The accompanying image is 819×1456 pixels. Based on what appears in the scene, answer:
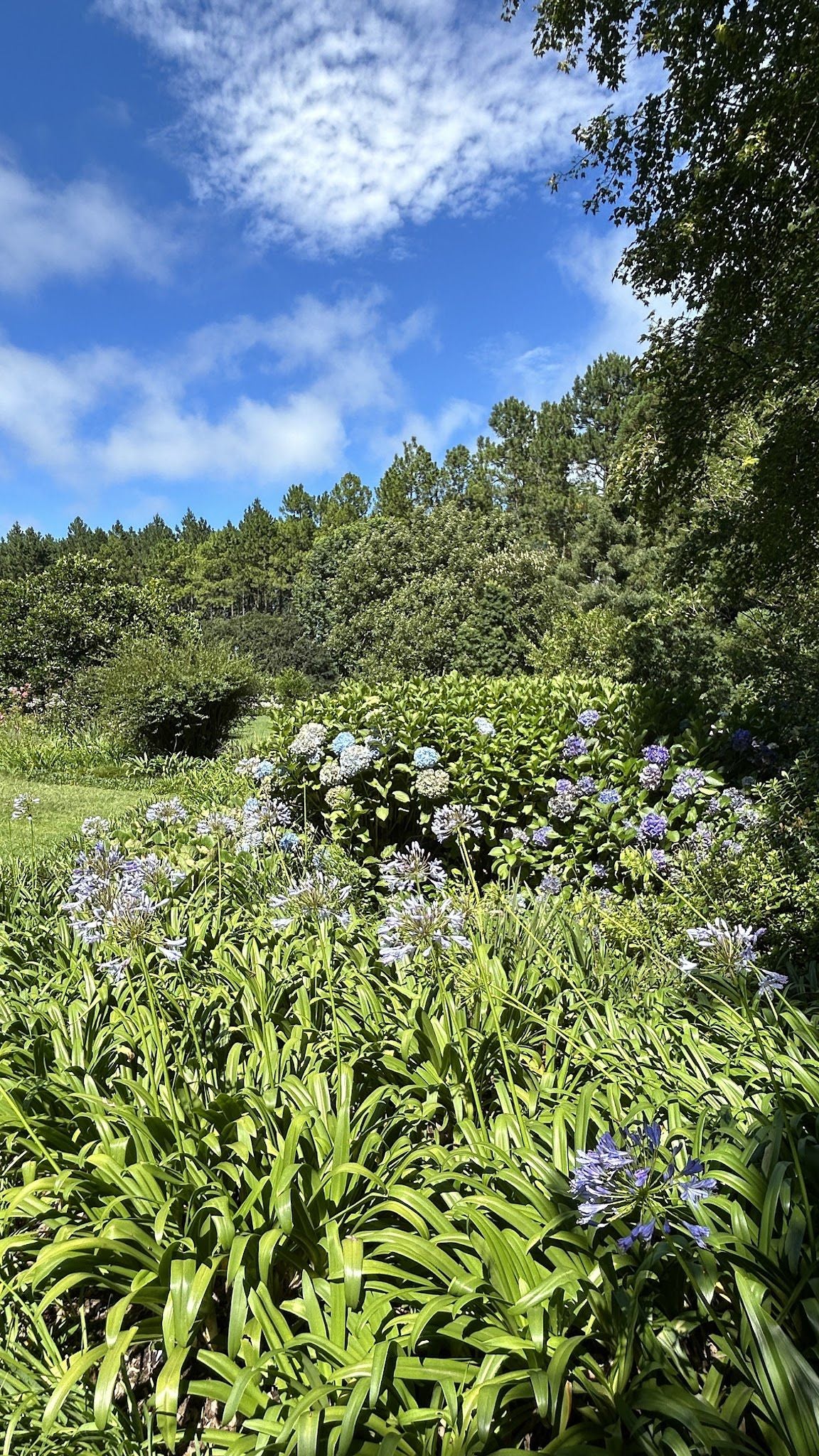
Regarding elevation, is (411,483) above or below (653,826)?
above

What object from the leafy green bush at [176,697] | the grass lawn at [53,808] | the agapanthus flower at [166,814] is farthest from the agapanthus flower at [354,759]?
the leafy green bush at [176,697]

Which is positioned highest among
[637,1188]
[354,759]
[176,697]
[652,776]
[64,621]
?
[64,621]

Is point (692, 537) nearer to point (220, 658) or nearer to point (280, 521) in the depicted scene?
point (220, 658)

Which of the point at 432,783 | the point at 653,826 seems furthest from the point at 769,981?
the point at 432,783

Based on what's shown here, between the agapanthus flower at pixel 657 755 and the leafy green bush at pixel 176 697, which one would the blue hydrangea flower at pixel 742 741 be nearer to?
the agapanthus flower at pixel 657 755

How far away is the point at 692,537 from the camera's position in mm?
5895

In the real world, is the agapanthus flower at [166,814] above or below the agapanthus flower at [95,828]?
above

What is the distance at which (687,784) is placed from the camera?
12.8 ft

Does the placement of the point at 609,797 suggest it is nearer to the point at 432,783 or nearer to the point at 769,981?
the point at 432,783

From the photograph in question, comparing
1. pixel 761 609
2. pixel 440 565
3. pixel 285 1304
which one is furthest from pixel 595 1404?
pixel 440 565

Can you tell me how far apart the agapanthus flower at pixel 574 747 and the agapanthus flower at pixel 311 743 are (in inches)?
54.5

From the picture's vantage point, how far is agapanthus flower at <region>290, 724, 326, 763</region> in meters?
4.38

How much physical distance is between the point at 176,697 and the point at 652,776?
26.1 ft

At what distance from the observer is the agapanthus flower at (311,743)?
4375mm
